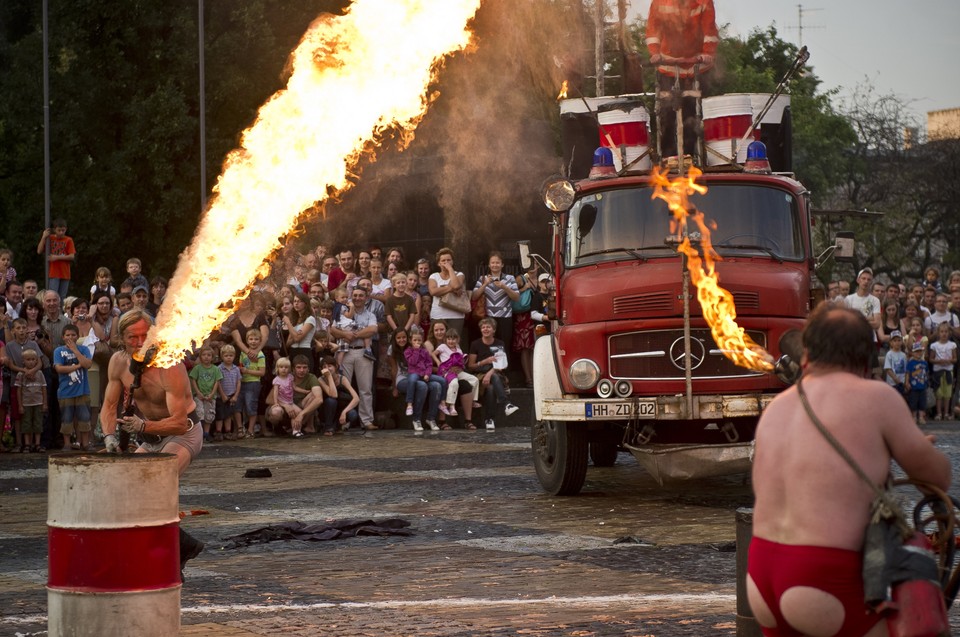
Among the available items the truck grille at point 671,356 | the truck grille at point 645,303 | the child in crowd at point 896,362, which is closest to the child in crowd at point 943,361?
the child in crowd at point 896,362

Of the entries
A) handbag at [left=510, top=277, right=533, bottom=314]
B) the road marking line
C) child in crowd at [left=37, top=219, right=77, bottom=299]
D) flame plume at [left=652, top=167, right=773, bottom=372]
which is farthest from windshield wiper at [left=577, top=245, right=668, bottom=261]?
child in crowd at [left=37, top=219, right=77, bottom=299]

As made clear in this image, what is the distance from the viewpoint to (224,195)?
10633 millimetres

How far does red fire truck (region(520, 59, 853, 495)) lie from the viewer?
1339 centimetres

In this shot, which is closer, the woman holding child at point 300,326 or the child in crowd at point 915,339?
the woman holding child at point 300,326

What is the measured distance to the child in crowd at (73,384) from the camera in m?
19.2

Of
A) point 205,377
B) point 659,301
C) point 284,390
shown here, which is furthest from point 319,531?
point 284,390

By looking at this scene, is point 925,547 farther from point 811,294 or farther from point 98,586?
point 811,294

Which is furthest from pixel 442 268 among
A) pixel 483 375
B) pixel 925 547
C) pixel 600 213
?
pixel 925 547

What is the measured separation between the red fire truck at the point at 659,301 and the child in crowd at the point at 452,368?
7.35 m

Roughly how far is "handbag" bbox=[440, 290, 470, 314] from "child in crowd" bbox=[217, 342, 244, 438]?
10.4 feet

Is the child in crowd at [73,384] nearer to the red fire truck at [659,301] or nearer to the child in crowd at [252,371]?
the child in crowd at [252,371]

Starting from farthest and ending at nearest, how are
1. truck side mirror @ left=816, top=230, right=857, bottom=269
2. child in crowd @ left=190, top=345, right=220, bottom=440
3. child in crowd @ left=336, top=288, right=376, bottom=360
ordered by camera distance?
child in crowd @ left=336, top=288, right=376, bottom=360 → child in crowd @ left=190, top=345, right=220, bottom=440 → truck side mirror @ left=816, top=230, right=857, bottom=269

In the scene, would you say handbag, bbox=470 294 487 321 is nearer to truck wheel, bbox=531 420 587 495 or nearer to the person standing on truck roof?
the person standing on truck roof

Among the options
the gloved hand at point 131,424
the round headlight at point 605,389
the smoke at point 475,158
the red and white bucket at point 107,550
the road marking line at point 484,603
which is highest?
the smoke at point 475,158
